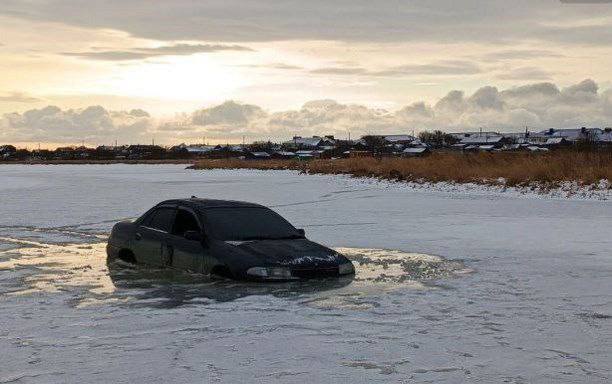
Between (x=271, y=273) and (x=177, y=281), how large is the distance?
158 cm

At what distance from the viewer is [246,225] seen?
1183 cm

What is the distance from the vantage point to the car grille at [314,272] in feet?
35.6

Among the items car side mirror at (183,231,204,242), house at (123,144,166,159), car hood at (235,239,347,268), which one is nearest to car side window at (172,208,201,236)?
car side mirror at (183,231,204,242)

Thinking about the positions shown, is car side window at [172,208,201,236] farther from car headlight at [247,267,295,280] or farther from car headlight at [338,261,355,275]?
car headlight at [338,261,355,275]

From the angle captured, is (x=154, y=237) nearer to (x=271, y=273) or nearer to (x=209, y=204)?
(x=209, y=204)

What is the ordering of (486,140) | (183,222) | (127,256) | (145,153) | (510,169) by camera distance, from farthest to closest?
(145,153)
(486,140)
(510,169)
(127,256)
(183,222)

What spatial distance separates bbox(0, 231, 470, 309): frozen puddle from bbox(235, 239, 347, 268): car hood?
31 cm

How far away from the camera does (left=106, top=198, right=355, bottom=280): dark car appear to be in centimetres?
1084

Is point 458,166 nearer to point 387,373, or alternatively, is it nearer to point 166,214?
point 166,214

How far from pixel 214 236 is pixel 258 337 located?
3821 millimetres

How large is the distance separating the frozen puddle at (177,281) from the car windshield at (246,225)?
0.77 meters

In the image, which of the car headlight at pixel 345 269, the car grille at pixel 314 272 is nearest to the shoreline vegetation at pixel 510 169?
the car headlight at pixel 345 269

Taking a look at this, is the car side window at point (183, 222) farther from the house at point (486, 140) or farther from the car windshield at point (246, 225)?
the house at point (486, 140)

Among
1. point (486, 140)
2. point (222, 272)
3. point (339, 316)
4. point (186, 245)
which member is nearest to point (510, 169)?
point (186, 245)
